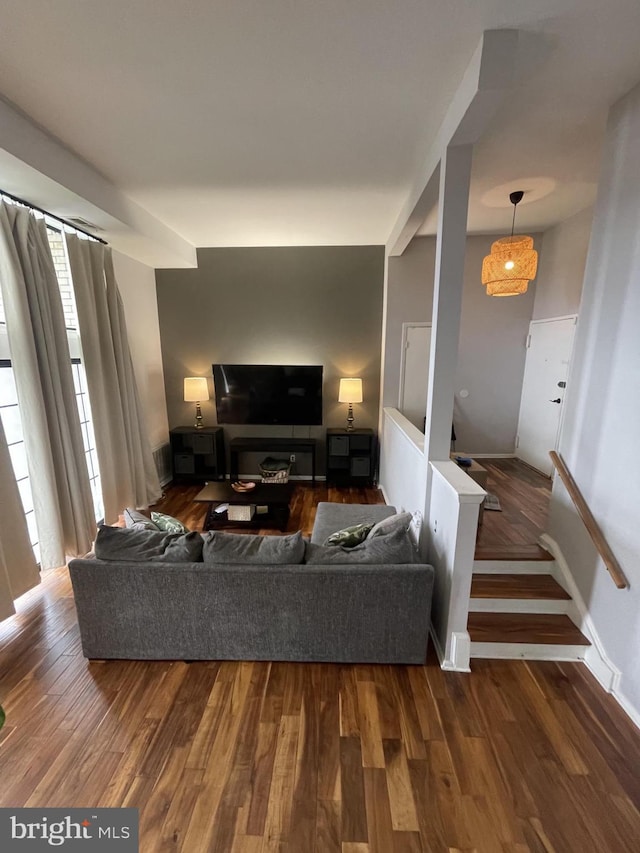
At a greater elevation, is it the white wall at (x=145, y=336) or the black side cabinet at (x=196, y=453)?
the white wall at (x=145, y=336)

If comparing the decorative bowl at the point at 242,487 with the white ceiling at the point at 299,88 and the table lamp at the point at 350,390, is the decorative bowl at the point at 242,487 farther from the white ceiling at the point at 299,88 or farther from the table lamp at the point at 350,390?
the white ceiling at the point at 299,88

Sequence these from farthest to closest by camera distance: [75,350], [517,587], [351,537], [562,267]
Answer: [562,267] < [75,350] < [517,587] < [351,537]

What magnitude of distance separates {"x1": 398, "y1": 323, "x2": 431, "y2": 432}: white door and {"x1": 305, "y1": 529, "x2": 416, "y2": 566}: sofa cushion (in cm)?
270

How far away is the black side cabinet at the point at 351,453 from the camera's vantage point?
4277 millimetres

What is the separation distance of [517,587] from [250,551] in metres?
1.74

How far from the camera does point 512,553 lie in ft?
7.63

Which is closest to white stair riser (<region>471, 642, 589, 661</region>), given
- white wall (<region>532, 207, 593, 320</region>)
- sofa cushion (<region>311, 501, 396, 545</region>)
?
sofa cushion (<region>311, 501, 396, 545</region>)

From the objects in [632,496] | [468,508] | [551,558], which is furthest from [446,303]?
[551,558]

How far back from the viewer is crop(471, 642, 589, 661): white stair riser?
6.22ft

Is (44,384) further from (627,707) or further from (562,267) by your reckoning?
(562,267)

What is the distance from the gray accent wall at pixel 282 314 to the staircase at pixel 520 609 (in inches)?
101

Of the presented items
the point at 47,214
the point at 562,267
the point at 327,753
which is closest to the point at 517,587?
the point at 327,753

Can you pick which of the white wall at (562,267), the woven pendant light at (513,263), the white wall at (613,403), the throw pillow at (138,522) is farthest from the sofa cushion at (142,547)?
the white wall at (562,267)

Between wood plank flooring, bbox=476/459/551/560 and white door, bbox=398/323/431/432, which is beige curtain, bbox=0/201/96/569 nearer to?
wood plank flooring, bbox=476/459/551/560
